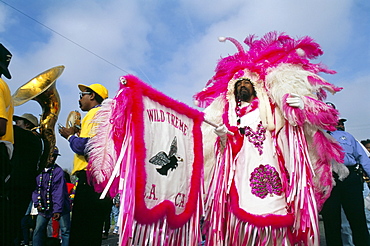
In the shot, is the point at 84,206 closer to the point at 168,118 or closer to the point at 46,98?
the point at 168,118

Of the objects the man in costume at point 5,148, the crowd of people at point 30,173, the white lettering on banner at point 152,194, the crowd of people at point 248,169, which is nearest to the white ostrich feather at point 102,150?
the crowd of people at point 248,169

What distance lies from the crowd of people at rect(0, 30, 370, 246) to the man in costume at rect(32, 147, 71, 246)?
170 cm

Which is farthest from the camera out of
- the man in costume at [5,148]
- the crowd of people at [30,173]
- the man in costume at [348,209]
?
the man in costume at [348,209]

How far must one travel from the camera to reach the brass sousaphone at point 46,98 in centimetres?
353

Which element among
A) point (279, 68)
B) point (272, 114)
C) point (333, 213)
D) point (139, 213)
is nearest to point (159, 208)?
point (139, 213)

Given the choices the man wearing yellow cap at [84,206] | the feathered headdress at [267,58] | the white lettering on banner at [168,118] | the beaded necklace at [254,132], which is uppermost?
the feathered headdress at [267,58]

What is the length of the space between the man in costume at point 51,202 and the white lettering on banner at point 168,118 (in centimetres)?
269

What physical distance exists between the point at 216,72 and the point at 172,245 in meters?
2.26

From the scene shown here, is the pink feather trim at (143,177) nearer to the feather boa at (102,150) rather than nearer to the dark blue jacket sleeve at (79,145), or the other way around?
the feather boa at (102,150)

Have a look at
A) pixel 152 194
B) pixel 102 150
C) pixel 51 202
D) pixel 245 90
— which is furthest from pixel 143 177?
→ pixel 51 202

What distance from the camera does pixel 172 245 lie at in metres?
2.78

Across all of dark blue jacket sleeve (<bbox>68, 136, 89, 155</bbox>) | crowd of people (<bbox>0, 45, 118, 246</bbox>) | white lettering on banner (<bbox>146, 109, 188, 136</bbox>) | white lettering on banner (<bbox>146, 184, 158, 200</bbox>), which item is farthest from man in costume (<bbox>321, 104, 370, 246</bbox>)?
dark blue jacket sleeve (<bbox>68, 136, 89, 155</bbox>)

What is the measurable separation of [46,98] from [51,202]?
2.00 meters

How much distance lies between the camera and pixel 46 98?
3.93 metres
